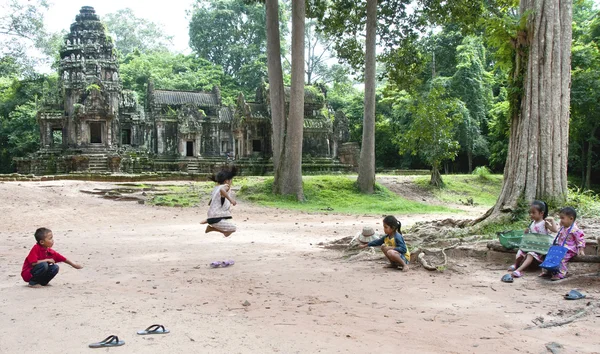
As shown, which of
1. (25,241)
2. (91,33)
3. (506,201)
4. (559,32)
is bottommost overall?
(25,241)

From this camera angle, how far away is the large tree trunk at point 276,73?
18953 millimetres

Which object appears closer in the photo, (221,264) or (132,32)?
(221,264)

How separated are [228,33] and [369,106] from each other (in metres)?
38.7

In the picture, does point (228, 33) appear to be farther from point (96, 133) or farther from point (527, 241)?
point (527, 241)

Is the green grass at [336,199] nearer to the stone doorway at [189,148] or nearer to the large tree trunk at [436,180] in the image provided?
the large tree trunk at [436,180]

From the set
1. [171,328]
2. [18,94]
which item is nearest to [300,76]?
[171,328]

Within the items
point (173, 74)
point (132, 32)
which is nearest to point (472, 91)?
point (173, 74)

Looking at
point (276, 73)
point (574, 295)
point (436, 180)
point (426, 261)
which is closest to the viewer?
point (574, 295)

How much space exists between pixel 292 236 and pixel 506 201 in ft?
14.4

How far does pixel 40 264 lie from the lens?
5.92 metres

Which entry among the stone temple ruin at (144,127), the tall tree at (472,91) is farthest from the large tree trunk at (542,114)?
the tall tree at (472,91)

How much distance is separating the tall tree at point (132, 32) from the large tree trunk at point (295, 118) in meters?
56.8

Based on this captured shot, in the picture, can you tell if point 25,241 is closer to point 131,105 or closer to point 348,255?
point 348,255

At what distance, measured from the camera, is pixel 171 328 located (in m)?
4.29
